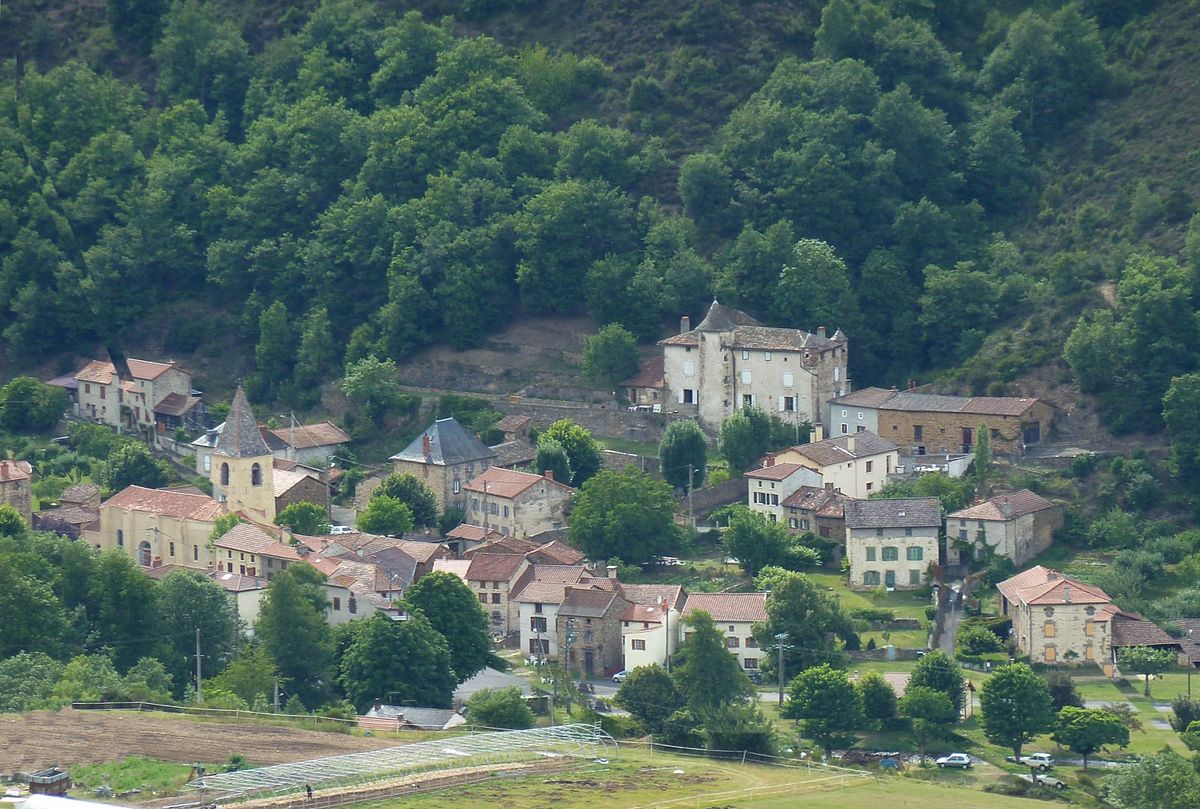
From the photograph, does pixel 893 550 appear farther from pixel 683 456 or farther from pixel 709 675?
pixel 709 675

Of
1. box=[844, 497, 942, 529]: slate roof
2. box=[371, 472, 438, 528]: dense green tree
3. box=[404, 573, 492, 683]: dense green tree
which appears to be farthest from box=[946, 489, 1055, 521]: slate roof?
box=[371, 472, 438, 528]: dense green tree

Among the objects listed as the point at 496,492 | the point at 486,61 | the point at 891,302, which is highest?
the point at 486,61

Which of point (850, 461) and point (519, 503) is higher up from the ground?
point (850, 461)

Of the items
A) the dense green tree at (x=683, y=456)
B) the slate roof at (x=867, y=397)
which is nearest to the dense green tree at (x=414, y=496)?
the dense green tree at (x=683, y=456)

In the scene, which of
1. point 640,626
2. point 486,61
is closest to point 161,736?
point 640,626

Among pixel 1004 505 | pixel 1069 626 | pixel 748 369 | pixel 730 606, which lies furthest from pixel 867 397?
pixel 1069 626

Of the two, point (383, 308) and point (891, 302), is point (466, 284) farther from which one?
point (891, 302)

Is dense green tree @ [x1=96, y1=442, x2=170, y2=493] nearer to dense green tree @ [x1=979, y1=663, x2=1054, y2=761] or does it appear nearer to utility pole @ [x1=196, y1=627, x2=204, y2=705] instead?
utility pole @ [x1=196, y1=627, x2=204, y2=705]
